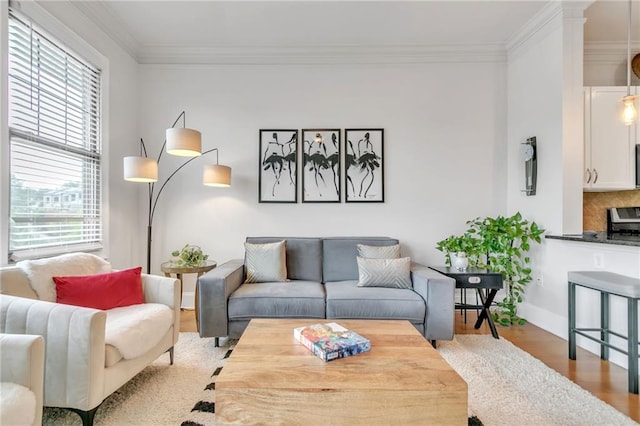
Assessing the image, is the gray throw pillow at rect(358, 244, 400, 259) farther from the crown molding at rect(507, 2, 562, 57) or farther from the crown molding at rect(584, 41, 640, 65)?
the crown molding at rect(584, 41, 640, 65)

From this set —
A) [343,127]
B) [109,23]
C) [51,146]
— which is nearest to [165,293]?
[51,146]

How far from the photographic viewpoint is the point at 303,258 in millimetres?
3072

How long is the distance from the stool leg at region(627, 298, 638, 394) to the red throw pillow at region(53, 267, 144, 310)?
323cm

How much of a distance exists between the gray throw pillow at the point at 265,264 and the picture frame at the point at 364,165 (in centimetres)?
107

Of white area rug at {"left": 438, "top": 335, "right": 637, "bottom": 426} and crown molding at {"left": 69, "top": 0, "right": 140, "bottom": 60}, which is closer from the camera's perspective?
white area rug at {"left": 438, "top": 335, "right": 637, "bottom": 426}

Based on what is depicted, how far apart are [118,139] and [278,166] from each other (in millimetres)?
Answer: 1666

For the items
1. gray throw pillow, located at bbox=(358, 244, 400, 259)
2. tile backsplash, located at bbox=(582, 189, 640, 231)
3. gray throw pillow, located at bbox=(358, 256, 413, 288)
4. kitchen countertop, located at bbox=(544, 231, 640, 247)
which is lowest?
gray throw pillow, located at bbox=(358, 256, 413, 288)

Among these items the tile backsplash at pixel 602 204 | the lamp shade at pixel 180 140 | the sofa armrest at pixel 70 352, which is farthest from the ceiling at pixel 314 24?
the sofa armrest at pixel 70 352

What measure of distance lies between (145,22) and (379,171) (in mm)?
2838

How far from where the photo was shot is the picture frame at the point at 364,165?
11.3 feet

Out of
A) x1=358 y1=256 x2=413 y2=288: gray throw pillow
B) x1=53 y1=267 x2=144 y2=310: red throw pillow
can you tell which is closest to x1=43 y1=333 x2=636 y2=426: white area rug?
x1=53 y1=267 x2=144 y2=310: red throw pillow

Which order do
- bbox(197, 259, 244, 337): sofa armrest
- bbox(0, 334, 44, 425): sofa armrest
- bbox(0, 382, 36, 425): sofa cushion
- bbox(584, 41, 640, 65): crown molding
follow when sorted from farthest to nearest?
bbox(584, 41, 640, 65): crown molding
bbox(197, 259, 244, 337): sofa armrest
bbox(0, 334, 44, 425): sofa armrest
bbox(0, 382, 36, 425): sofa cushion

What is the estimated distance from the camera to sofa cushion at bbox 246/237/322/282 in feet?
9.98

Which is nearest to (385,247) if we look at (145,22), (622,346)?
(622,346)
